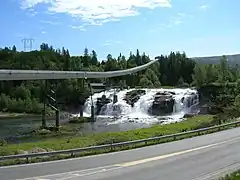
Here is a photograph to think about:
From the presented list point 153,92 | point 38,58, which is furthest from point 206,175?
point 38,58

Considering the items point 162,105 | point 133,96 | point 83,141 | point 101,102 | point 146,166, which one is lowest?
point 83,141

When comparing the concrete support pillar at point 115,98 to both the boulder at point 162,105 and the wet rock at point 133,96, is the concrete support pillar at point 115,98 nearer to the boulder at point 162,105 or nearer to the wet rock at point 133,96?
the wet rock at point 133,96

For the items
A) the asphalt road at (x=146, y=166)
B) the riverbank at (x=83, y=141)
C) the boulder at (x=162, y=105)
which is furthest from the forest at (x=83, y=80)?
the asphalt road at (x=146, y=166)

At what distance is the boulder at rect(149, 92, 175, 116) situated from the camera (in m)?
84.2

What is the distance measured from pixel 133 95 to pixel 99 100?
7.95 metres

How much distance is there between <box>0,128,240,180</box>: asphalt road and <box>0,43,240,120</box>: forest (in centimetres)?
3774

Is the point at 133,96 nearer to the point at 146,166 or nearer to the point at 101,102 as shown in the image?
the point at 101,102

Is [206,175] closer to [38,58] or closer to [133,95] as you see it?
[133,95]

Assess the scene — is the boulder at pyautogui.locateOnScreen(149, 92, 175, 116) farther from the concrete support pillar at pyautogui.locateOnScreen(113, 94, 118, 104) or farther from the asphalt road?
the asphalt road

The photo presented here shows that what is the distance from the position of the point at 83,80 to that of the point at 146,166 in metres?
98.8

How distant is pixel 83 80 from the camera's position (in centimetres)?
11606

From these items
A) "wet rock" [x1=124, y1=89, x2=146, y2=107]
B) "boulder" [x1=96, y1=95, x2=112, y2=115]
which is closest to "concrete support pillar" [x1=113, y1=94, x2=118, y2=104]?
"boulder" [x1=96, y1=95, x2=112, y2=115]

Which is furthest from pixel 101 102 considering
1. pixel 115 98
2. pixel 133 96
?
pixel 133 96

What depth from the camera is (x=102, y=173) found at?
→ 16.1 m
